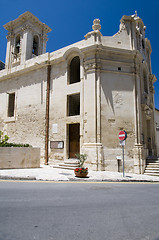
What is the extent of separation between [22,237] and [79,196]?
9.34 ft

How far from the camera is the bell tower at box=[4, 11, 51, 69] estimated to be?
19578 millimetres

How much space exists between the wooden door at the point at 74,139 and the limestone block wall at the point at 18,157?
2813mm

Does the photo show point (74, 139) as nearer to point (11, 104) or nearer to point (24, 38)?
point (11, 104)

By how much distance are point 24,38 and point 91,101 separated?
12277 millimetres

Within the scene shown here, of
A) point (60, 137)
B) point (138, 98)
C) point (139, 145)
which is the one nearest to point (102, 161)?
point (139, 145)

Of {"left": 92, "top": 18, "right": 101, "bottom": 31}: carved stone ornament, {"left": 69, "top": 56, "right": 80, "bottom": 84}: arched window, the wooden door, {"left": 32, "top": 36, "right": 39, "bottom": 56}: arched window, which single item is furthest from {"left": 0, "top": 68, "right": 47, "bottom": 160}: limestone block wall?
{"left": 92, "top": 18, "right": 101, "bottom": 31}: carved stone ornament

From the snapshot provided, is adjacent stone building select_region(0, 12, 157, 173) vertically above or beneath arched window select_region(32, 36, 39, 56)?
beneath

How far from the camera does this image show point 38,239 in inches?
106

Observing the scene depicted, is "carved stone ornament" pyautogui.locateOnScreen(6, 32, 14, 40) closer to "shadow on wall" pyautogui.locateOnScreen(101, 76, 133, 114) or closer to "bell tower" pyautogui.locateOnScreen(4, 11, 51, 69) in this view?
"bell tower" pyautogui.locateOnScreen(4, 11, 51, 69)

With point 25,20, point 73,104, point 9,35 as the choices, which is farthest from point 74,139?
point 9,35

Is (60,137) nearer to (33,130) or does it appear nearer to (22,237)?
(33,130)

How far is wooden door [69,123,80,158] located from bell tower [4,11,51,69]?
9.42m

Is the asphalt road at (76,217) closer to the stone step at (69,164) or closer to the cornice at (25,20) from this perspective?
the stone step at (69,164)

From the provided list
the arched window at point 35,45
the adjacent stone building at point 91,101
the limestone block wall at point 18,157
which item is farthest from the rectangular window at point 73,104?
the arched window at point 35,45
